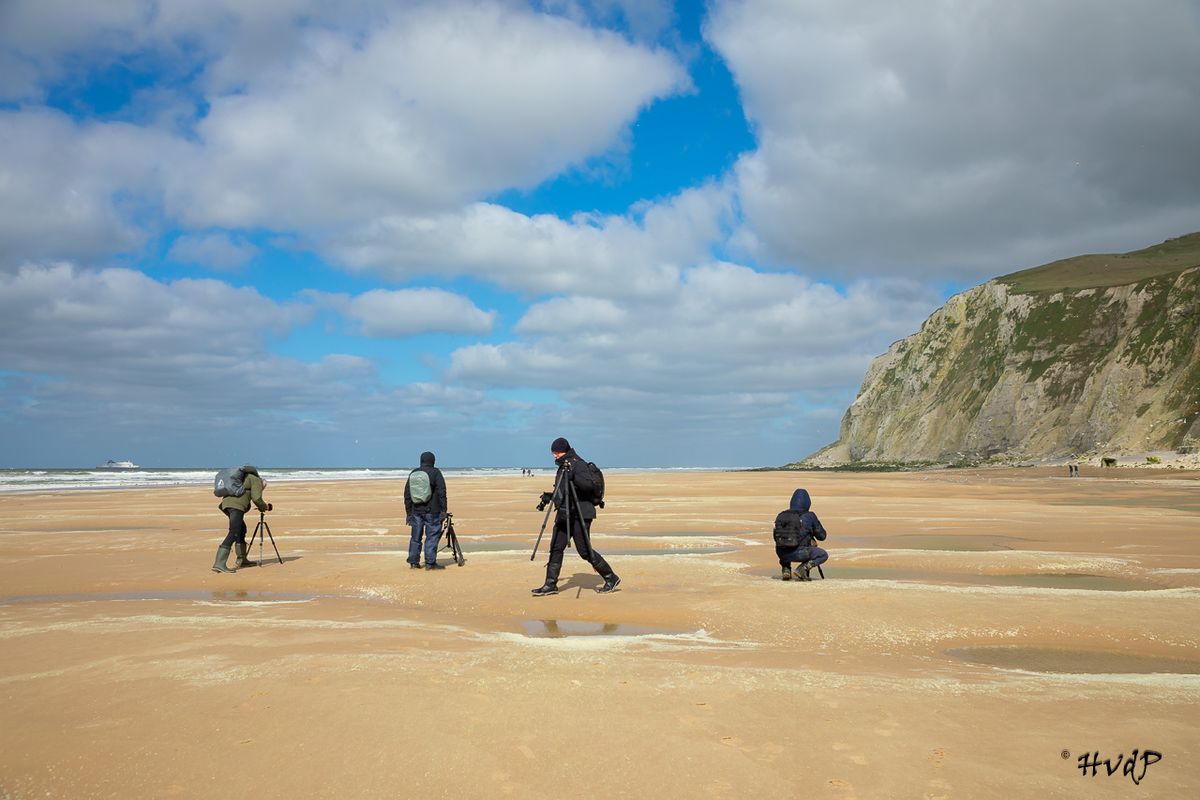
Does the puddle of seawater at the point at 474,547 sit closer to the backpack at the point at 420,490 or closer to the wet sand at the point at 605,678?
the wet sand at the point at 605,678

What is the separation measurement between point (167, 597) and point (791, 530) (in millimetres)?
10627

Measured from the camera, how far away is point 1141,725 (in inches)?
204

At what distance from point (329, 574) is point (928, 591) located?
35.1 ft

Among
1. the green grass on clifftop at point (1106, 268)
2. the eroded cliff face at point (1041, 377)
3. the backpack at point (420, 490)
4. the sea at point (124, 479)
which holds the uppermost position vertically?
the green grass on clifftop at point (1106, 268)

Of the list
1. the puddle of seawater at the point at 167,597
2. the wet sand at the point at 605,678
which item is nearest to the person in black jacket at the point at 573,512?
the wet sand at the point at 605,678

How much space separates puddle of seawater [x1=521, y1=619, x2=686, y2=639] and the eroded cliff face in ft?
207

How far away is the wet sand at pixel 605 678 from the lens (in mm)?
4551

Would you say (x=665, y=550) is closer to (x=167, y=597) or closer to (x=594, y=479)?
(x=594, y=479)

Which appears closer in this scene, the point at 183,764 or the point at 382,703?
the point at 183,764

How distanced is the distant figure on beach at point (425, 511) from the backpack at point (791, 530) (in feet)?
21.5

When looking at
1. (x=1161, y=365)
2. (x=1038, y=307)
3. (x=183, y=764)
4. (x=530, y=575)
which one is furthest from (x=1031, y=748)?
(x=1038, y=307)

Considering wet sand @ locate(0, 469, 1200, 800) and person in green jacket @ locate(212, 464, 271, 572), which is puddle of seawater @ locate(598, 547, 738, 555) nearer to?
wet sand @ locate(0, 469, 1200, 800)

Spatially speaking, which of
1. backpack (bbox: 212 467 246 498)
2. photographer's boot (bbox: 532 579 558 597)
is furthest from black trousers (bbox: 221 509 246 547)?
photographer's boot (bbox: 532 579 558 597)

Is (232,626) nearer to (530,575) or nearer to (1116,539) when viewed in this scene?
(530,575)
